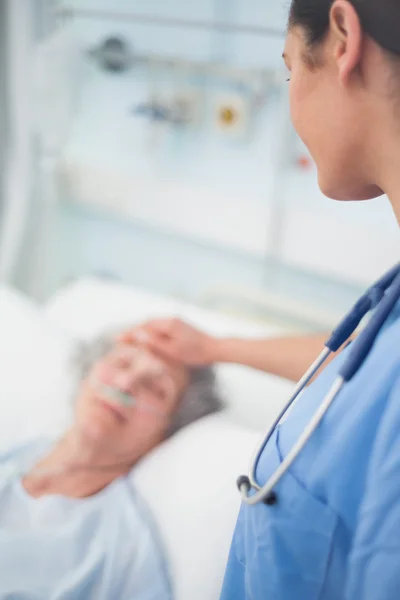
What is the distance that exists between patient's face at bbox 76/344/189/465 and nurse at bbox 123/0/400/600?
618 millimetres

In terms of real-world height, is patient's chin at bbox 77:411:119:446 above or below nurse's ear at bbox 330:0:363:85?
below

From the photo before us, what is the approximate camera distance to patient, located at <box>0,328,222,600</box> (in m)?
1.07

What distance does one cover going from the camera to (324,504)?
24.9 inches

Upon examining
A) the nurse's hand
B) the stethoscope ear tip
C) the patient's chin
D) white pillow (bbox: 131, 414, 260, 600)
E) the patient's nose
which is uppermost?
the stethoscope ear tip

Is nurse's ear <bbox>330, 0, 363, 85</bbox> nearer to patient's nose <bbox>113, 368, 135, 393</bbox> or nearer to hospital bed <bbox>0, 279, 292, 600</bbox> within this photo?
hospital bed <bbox>0, 279, 292, 600</bbox>

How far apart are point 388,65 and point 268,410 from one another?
1032mm

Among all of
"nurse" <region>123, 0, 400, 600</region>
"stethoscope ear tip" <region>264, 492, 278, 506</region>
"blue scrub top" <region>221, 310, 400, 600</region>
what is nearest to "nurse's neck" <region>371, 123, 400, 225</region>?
"nurse" <region>123, 0, 400, 600</region>

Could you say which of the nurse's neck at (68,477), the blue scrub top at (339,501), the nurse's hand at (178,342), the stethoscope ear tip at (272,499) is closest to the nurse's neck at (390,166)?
the blue scrub top at (339,501)

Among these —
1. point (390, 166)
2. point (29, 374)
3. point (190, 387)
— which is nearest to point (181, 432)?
point (190, 387)

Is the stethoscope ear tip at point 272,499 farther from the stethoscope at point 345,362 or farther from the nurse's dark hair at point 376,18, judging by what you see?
the nurse's dark hair at point 376,18

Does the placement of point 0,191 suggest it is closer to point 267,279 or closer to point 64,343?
point 64,343

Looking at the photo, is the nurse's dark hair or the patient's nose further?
the patient's nose

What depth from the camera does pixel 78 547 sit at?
1.15 m

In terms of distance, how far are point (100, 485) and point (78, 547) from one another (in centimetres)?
17
